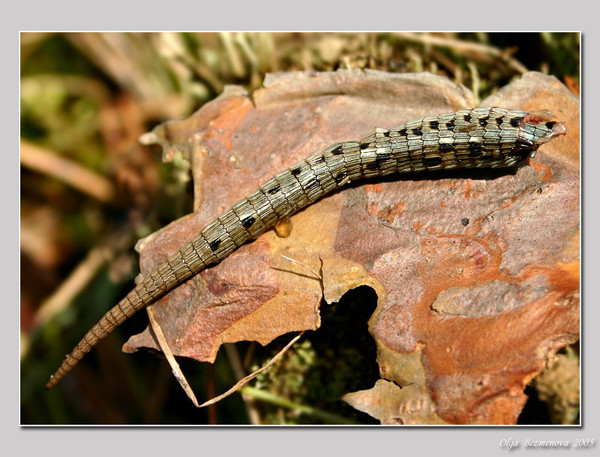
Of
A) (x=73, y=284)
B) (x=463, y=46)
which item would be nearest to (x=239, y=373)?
(x=73, y=284)

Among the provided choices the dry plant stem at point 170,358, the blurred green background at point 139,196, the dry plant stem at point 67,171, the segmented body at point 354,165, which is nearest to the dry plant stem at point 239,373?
the blurred green background at point 139,196

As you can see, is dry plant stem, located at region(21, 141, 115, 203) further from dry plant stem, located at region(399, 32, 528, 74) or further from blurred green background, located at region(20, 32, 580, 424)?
dry plant stem, located at region(399, 32, 528, 74)

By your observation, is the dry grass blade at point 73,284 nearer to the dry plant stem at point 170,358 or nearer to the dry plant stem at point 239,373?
the dry plant stem at point 239,373

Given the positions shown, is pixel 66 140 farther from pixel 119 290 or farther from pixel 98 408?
pixel 98 408

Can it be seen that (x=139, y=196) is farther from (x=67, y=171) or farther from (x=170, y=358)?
(x=170, y=358)

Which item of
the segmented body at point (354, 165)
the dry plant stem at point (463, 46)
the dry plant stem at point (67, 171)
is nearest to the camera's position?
the segmented body at point (354, 165)

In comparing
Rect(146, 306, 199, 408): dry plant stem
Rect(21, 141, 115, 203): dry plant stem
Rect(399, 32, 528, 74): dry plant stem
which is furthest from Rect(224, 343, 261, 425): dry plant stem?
Rect(399, 32, 528, 74): dry plant stem
